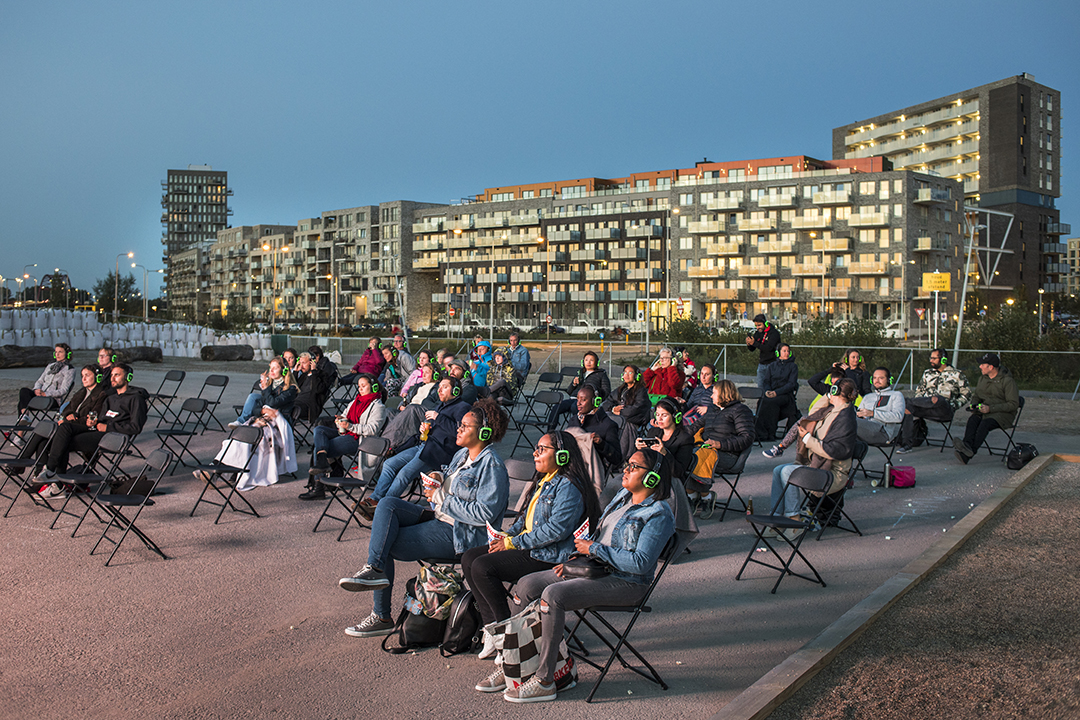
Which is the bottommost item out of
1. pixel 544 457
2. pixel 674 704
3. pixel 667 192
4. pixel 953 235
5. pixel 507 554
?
pixel 674 704

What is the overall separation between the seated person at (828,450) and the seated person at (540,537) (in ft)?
10.3

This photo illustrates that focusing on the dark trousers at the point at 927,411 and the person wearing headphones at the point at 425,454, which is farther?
the dark trousers at the point at 927,411

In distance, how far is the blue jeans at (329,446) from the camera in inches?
349

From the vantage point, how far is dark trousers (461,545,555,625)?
15.4 ft

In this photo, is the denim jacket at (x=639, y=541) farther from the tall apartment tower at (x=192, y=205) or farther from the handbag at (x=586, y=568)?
the tall apartment tower at (x=192, y=205)

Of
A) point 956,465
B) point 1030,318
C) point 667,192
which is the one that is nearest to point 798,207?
point 667,192

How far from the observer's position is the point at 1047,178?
304 ft

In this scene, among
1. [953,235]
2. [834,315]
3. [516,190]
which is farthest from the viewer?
[516,190]

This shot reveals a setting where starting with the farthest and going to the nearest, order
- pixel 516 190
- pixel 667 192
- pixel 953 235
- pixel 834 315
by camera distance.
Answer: pixel 516 190 → pixel 667 192 → pixel 953 235 → pixel 834 315

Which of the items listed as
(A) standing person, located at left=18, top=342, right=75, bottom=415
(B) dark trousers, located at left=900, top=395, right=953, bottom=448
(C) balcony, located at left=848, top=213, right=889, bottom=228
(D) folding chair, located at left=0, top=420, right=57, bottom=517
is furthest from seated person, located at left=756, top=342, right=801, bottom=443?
(C) balcony, located at left=848, top=213, right=889, bottom=228

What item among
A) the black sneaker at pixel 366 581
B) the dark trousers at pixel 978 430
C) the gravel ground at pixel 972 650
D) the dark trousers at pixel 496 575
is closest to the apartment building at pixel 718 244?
the dark trousers at pixel 978 430

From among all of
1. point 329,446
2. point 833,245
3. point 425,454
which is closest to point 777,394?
point 425,454

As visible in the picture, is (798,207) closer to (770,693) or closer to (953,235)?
(953,235)

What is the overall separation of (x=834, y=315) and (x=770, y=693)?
73.5 m
